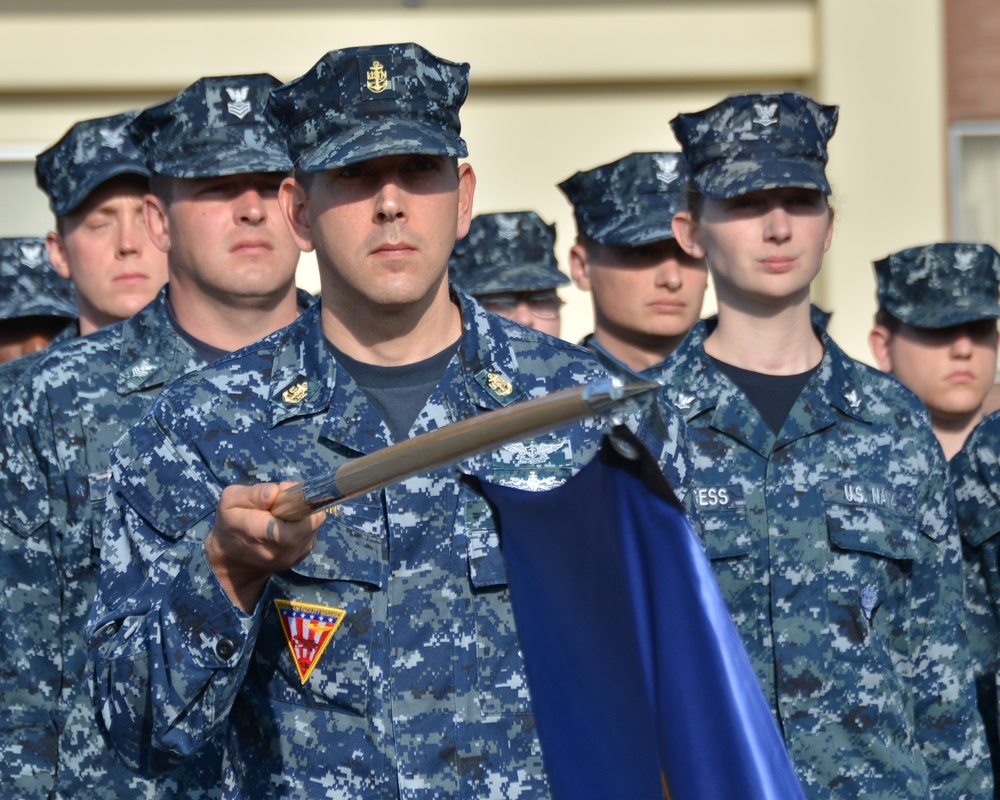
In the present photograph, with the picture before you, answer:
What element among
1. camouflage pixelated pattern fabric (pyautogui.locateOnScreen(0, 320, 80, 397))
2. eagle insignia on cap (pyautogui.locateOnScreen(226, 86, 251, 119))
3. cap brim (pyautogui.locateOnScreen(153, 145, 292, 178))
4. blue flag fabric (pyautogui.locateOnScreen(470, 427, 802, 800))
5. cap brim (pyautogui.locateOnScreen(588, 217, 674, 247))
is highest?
eagle insignia on cap (pyautogui.locateOnScreen(226, 86, 251, 119))

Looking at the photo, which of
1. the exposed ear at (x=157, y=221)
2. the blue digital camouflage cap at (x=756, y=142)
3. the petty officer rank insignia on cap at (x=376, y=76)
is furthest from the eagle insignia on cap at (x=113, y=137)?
the petty officer rank insignia on cap at (x=376, y=76)

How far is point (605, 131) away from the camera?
31.3 ft

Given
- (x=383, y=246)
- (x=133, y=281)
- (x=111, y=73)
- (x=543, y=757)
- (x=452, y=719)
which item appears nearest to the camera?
(x=543, y=757)

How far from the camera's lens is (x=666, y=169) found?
670 centimetres

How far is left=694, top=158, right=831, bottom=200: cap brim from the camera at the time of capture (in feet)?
15.1

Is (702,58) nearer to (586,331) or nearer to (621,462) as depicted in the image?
(586,331)

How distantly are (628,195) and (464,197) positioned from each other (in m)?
3.12

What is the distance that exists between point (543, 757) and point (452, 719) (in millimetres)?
249

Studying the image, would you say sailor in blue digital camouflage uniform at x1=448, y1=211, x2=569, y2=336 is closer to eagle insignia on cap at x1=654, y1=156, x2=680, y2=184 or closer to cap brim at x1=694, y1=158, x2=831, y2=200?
eagle insignia on cap at x1=654, y1=156, x2=680, y2=184

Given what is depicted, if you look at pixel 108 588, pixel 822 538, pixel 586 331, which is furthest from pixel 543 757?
pixel 586 331

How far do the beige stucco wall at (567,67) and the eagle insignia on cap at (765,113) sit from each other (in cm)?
445

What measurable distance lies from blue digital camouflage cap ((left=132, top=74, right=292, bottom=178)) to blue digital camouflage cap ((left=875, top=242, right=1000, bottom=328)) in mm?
2631

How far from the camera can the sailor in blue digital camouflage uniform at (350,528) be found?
9.73 feet

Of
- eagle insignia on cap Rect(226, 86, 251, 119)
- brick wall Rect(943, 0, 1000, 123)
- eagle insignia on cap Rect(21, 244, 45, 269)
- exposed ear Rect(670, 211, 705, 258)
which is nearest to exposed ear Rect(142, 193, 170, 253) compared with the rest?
eagle insignia on cap Rect(226, 86, 251, 119)
